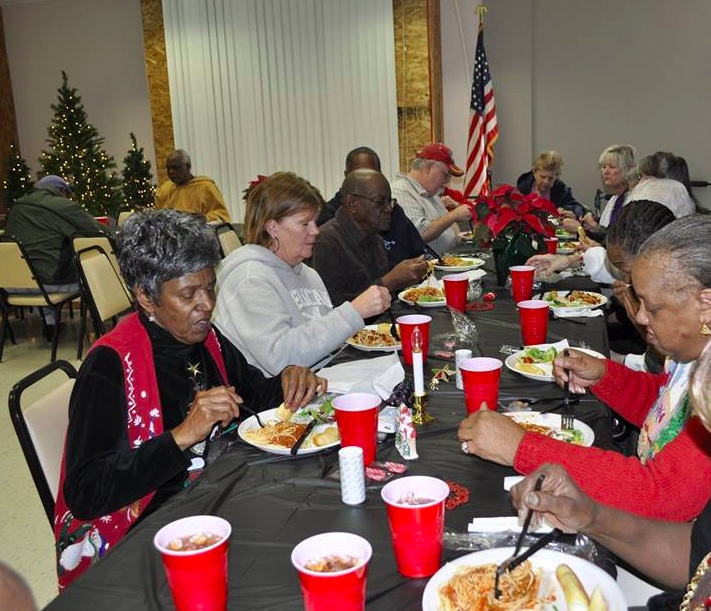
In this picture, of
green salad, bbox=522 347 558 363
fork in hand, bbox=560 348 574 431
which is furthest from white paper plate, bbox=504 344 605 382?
fork in hand, bbox=560 348 574 431

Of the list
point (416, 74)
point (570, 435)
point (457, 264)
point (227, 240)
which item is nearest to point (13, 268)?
point (227, 240)

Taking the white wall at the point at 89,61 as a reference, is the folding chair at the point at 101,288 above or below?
below

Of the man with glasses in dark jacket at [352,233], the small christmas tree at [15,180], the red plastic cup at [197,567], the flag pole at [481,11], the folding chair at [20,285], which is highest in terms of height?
the flag pole at [481,11]

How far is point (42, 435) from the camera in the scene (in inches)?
71.9

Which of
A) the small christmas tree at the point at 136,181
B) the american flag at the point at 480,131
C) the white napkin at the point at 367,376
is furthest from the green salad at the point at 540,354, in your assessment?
the small christmas tree at the point at 136,181

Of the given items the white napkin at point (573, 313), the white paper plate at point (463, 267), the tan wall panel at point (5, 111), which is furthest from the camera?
the tan wall panel at point (5, 111)

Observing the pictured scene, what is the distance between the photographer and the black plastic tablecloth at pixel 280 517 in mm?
1179

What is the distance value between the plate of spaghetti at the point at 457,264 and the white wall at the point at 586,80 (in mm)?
3451

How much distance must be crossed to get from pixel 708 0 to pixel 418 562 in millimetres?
7508

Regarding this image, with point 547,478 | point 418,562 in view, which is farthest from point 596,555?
point 418,562

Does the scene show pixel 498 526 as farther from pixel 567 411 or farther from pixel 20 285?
pixel 20 285

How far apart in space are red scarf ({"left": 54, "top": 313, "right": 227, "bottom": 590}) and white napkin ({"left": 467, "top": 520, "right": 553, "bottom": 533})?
857mm

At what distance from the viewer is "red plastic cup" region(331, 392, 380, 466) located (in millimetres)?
1582

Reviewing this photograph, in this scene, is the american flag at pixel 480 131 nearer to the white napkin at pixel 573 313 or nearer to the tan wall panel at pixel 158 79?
the tan wall panel at pixel 158 79
